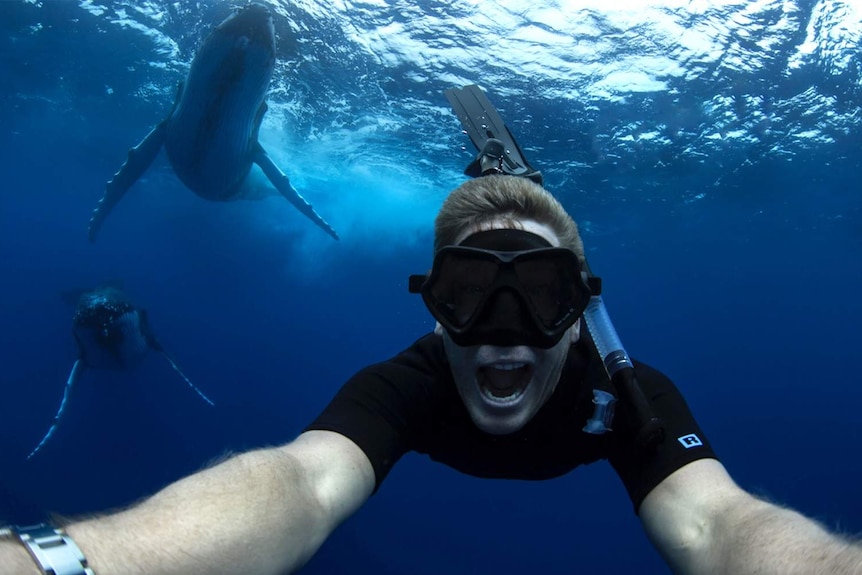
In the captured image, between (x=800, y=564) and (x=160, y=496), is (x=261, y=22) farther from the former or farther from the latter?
(x=800, y=564)

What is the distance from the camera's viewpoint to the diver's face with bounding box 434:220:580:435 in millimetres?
2865

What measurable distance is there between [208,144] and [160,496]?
11919 millimetres

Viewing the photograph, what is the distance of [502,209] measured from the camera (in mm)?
3090

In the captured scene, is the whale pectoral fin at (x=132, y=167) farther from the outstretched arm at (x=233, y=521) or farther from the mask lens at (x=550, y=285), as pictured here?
the outstretched arm at (x=233, y=521)

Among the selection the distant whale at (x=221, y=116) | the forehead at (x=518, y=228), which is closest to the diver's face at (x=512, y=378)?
the forehead at (x=518, y=228)

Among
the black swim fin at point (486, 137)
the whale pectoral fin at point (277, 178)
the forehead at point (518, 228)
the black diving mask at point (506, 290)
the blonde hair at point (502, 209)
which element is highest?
the whale pectoral fin at point (277, 178)

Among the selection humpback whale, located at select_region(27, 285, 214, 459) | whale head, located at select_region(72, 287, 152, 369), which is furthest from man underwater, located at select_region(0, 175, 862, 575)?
whale head, located at select_region(72, 287, 152, 369)

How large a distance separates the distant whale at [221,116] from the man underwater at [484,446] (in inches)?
A: 314

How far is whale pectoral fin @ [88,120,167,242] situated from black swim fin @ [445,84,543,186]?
9069mm

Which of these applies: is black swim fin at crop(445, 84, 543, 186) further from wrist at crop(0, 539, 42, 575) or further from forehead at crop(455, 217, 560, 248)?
wrist at crop(0, 539, 42, 575)

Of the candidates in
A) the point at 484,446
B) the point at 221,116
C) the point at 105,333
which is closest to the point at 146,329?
the point at 105,333

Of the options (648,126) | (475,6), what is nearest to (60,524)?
(475,6)

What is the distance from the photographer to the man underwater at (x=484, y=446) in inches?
67.4

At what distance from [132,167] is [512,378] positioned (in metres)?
15.4
